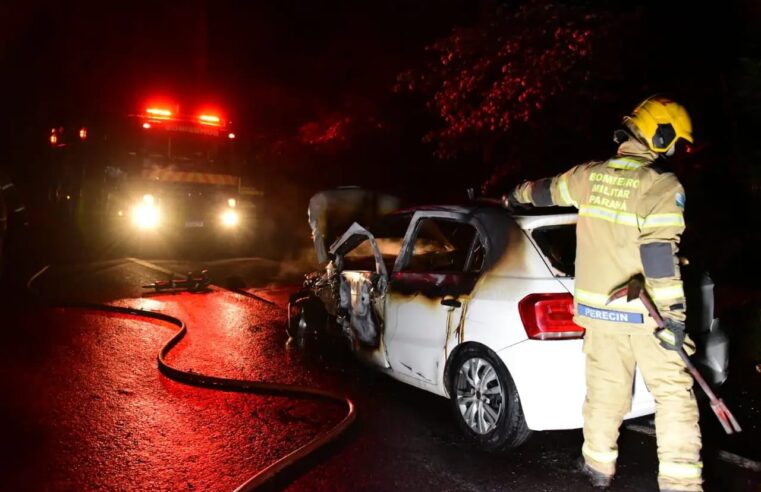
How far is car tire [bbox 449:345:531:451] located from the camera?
3791 millimetres

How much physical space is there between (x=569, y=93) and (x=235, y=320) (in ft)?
18.2

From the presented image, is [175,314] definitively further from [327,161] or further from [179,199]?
[327,161]

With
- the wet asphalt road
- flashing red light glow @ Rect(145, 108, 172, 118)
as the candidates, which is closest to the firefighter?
the wet asphalt road

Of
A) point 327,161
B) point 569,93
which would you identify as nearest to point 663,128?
point 569,93

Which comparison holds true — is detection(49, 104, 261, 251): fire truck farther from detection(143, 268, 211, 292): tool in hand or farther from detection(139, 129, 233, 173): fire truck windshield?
detection(143, 268, 211, 292): tool in hand

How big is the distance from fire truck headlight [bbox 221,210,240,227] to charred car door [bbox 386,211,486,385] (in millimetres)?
8831

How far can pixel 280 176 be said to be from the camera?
64.0 feet

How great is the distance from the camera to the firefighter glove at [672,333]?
3.14 meters

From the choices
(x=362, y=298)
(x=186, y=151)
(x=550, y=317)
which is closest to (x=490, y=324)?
(x=550, y=317)

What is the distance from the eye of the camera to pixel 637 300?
3.27 meters

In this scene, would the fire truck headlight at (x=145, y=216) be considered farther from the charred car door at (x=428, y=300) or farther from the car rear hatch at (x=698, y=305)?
the car rear hatch at (x=698, y=305)

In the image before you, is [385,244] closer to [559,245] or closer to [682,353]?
[559,245]

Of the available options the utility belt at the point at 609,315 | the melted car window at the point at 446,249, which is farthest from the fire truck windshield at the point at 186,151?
the utility belt at the point at 609,315

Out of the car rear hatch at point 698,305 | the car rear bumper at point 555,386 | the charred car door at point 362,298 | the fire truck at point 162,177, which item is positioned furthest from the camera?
the fire truck at point 162,177
